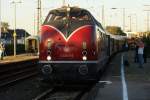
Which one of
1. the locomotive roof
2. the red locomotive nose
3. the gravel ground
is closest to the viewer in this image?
the gravel ground

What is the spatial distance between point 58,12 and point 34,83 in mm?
4858

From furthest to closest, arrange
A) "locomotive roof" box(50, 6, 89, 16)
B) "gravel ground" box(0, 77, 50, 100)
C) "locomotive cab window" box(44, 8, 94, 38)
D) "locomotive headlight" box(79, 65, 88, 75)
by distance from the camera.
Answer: "locomotive roof" box(50, 6, 89, 16), "locomotive cab window" box(44, 8, 94, 38), "locomotive headlight" box(79, 65, 88, 75), "gravel ground" box(0, 77, 50, 100)

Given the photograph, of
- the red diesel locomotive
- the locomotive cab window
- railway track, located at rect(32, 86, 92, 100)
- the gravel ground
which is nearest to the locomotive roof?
the locomotive cab window

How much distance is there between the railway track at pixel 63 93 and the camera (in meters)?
17.0

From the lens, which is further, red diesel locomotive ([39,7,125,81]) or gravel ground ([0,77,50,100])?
red diesel locomotive ([39,7,125,81])

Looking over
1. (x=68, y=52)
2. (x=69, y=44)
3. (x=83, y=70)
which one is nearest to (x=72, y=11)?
(x=69, y=44)

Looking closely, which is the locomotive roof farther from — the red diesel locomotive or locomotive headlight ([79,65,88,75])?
locomotive headlight ([79,65,88,75])

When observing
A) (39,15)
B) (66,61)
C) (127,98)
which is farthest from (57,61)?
(39,15)

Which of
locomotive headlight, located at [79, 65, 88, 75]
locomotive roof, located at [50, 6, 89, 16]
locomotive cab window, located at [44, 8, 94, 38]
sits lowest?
locomotive headlight, located at [79, 65, 88, 75]

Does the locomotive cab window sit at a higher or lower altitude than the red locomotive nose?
higher

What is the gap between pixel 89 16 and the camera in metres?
19.1

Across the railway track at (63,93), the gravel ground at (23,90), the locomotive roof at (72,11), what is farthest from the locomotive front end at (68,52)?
the gravel ground at (23,90)

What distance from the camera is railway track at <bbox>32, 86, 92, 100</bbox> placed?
17.0m

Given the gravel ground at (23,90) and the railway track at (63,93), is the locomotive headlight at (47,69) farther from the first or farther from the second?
the gravel ground at (23,90)
